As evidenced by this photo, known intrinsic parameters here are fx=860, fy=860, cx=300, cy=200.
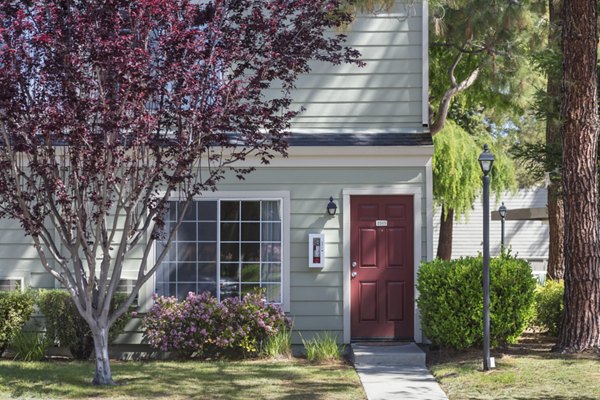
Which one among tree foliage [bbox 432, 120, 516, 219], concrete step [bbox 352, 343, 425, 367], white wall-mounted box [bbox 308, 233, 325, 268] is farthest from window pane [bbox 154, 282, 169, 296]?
tree foliage [bbox 432, 120, 516, 219]

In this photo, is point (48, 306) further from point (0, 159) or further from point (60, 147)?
point (0, 159)

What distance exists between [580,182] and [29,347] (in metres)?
7.37

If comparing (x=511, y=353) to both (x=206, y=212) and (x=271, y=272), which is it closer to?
(x=271, y=272)

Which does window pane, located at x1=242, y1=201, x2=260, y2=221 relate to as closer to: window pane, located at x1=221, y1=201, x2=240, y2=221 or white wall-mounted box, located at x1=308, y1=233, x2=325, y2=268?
window pane, located at x1=221, y1=201, x2=240, y2=221

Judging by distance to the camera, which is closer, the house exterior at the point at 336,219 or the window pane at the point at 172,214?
the house exterior at the point at 336,219

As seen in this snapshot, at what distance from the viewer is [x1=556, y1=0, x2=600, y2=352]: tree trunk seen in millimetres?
10469

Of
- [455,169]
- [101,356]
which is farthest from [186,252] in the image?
[455,169]

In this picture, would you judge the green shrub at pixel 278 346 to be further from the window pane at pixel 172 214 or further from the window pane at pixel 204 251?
the window pane at pixel 172 214

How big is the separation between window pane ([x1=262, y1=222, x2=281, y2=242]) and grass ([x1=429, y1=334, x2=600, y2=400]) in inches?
107

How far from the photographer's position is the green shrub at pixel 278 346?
11.2m

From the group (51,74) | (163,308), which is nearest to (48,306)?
(163,308)

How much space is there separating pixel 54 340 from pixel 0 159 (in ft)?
11.0

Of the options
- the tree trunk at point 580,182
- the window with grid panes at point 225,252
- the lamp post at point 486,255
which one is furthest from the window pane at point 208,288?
the tree trunk at point 580,182

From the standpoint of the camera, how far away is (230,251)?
468 inches
